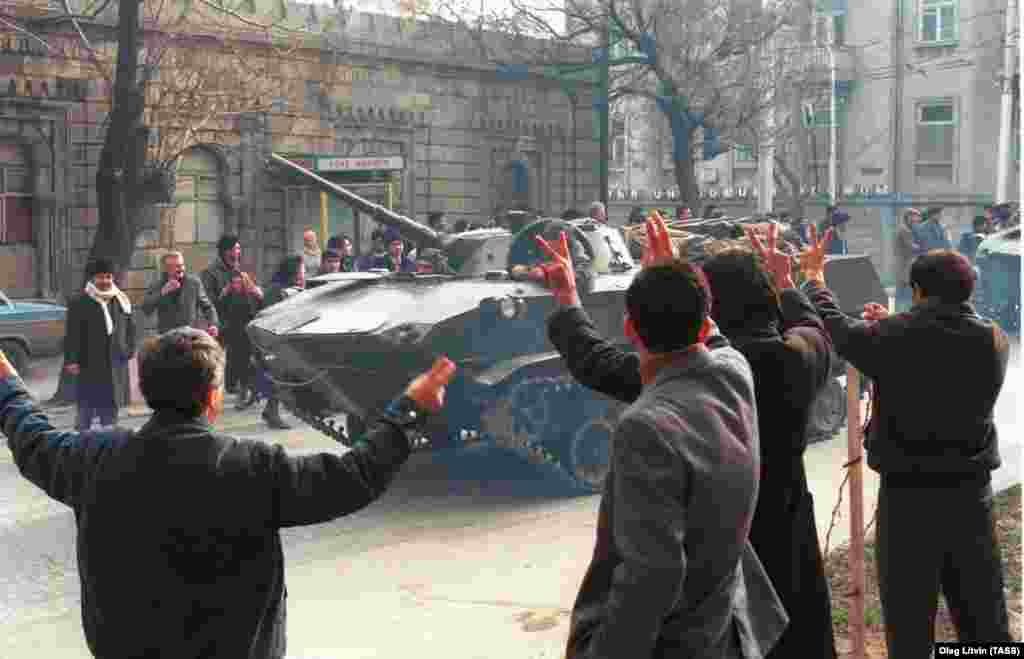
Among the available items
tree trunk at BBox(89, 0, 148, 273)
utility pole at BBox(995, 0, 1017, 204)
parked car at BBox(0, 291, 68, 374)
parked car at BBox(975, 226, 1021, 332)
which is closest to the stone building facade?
parked car at BBox(0, 291, 68, 374)

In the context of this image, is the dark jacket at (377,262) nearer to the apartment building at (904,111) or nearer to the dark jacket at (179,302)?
the dark jacket at (179,302)

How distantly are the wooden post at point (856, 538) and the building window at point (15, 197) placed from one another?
52.3 ft

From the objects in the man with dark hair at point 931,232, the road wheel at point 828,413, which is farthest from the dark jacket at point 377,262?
the man with dark hair at point 931,232

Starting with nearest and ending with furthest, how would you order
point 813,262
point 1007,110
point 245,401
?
point 813,262, point 245,401, point 1007,110

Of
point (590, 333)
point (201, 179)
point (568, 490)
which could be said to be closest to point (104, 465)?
point (590, 333)

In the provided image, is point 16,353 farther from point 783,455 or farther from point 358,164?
point 783,455

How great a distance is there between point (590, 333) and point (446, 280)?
594cm

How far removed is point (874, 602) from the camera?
6309 mm

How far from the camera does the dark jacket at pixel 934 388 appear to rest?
4.62 meters

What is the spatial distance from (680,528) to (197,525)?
108 cm

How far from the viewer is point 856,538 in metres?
5.45

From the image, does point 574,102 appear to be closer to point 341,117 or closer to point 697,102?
point 697,102

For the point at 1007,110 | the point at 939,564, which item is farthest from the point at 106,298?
the point at 1007,110

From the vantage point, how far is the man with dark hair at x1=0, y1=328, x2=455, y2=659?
3.28m
